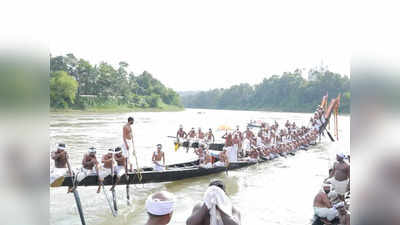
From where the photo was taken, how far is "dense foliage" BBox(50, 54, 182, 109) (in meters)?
29.8

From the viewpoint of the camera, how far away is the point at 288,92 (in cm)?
4169

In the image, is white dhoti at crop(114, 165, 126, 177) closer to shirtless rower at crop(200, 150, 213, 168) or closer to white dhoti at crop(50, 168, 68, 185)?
white dhoti at crop(50, 168, 68, 185)

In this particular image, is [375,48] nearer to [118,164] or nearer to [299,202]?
Result: [118,164]

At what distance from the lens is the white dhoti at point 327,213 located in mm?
3584

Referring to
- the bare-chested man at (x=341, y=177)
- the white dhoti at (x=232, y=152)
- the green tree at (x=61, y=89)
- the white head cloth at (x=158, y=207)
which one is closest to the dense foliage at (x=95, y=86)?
the green tree at (x=61, y=89)

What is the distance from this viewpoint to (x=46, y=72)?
3.37 ft

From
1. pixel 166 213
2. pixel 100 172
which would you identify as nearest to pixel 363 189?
pixel 166 213

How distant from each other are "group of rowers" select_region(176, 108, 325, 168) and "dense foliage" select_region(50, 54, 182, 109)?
22.1m

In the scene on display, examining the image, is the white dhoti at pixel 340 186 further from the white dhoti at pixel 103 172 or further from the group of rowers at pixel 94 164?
the white dhoti at pixel 103 172

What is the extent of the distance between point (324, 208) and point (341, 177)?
2.39 feet

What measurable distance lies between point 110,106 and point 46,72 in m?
38.4

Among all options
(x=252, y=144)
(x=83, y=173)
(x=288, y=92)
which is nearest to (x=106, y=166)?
(x=83, y=173)

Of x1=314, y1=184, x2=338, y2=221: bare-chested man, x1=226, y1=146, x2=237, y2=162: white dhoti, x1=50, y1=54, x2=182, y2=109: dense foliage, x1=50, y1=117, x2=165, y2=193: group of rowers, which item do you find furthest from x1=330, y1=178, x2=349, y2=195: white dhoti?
x1=50, y1=54, x2=182, y2=109: dense foliage

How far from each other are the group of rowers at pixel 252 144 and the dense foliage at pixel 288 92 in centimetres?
1510
